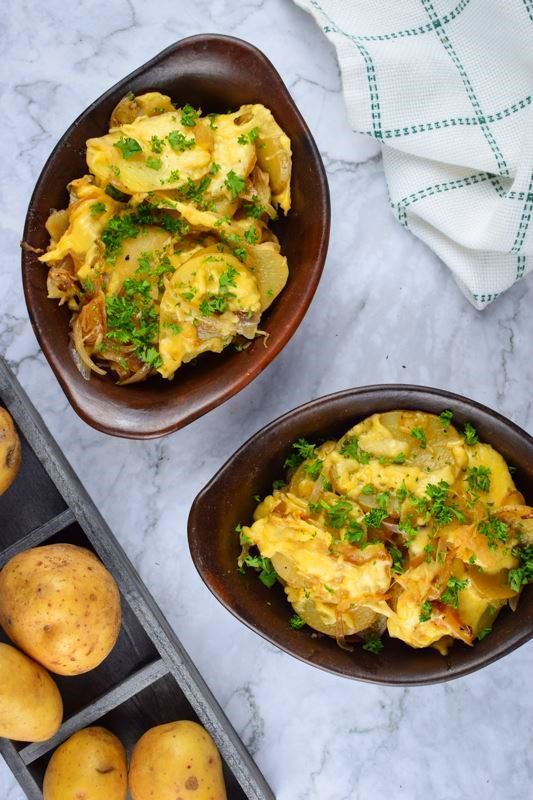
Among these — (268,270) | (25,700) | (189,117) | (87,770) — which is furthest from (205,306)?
(87,770)

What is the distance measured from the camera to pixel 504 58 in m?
2.01

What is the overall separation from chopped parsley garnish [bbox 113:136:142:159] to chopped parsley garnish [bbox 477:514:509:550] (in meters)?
0.94

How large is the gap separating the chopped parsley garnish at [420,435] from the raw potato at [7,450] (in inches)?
30.8

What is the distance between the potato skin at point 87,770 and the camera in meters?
1.91

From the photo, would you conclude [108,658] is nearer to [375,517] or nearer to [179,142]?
[375,517]

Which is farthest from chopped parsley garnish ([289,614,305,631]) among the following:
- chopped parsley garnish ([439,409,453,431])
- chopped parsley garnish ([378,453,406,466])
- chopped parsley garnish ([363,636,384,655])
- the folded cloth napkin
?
the folded cloth napkin

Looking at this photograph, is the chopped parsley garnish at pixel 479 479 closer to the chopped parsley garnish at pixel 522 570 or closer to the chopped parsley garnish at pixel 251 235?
the chopped parsley garnish at pixel 522 570

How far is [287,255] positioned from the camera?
1.91 meters

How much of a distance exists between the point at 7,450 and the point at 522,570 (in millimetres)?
1011

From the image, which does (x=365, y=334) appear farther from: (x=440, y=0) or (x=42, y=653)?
(x=42, y=653)

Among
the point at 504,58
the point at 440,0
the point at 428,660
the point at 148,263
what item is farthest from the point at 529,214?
the point at 428,660

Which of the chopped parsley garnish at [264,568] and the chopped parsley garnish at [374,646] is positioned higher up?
the chopped parsley garnish at [264,568]

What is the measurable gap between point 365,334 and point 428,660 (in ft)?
2.39

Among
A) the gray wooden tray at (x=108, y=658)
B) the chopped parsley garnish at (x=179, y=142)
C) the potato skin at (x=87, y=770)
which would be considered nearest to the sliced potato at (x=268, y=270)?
the chopped parsley garnish at (x=179, y=142)
